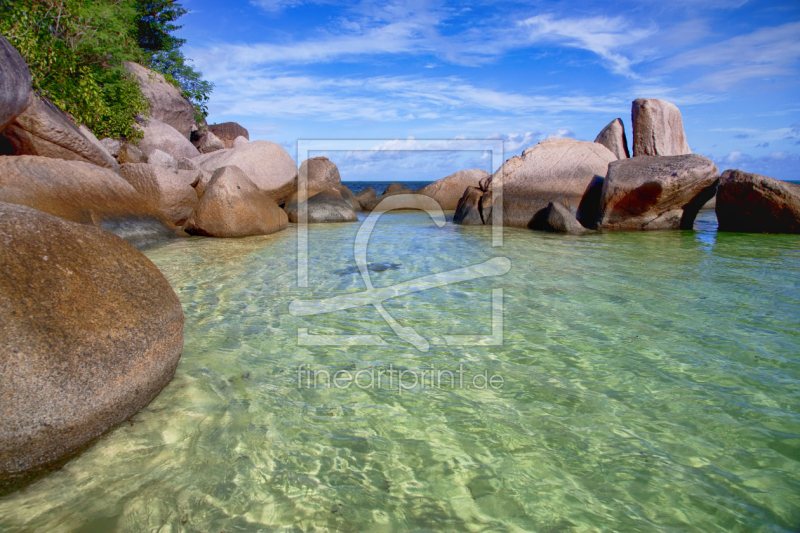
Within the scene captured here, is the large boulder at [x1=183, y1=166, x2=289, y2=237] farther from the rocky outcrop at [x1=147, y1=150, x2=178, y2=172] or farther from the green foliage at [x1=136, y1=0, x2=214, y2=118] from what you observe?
the green foliage at [x1=136, y1=0, x2=214, y2=118]

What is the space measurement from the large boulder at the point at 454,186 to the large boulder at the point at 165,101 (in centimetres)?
996

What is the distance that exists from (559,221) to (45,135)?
10209mm

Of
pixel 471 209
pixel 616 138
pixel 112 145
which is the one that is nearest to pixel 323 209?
pixel 471 209

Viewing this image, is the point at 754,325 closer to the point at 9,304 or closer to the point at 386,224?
the point at 9,304

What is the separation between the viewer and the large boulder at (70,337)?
6.38 feet

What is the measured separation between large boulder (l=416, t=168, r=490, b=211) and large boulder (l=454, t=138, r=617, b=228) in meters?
6.55

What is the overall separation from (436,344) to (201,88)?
842 inches

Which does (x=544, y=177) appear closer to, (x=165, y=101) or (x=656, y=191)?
(x=656, y=191)

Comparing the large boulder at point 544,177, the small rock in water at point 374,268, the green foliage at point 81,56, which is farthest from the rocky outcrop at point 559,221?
the green foliage at point 81,56

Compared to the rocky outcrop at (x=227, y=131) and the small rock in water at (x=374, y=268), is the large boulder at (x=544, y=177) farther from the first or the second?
the rocky outcrop at (x=227, y=131)

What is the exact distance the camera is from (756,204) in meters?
10.5

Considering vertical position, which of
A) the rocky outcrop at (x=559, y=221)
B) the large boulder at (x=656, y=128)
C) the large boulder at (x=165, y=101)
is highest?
the large boulder at (x=165, y=101)

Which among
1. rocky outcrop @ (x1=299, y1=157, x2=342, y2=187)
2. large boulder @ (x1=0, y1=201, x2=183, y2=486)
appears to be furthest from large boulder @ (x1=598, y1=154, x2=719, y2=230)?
rocky outcrop @ (x1=299, y1=157, x2=342, y2=187)
